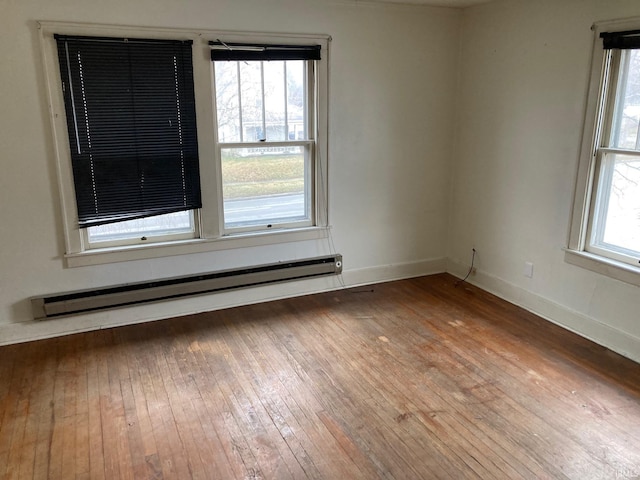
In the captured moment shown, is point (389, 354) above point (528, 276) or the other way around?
the other way around

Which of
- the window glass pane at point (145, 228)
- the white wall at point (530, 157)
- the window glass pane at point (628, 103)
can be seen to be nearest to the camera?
the window glass pane at point (628, 103)

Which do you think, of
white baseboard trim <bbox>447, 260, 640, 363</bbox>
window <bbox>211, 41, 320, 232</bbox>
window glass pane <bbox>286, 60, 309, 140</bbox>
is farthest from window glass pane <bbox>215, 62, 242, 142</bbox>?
white baseboard trim <bbox>447, 260, 640, 363</bbox>

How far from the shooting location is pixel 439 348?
11.7 ft

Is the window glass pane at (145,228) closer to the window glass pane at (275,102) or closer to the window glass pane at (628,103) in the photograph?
the window glass pane at (275,102)

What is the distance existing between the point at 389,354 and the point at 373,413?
710mm

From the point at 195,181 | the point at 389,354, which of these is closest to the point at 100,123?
the point at 195,181

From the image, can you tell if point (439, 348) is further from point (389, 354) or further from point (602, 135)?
point (602, 135)

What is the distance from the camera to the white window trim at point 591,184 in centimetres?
336

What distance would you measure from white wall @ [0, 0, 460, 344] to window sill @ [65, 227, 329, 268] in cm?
5

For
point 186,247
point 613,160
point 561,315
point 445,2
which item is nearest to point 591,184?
point 613,160

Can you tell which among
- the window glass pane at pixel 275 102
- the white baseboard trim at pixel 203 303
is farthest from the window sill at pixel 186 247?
the window glass pane at pixel 275 102

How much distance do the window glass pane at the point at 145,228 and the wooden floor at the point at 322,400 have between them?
0.69 m

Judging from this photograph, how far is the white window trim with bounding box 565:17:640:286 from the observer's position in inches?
132

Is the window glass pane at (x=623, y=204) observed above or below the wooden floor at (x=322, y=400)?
above
